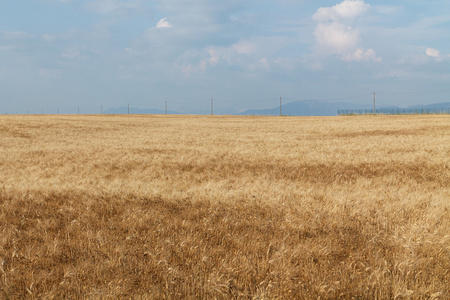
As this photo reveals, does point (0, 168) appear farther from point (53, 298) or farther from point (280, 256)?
point (280, 256)

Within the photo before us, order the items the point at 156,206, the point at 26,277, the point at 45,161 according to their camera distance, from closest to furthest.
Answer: the point at 26,277 → the point at 156,206 → the point at 45,161

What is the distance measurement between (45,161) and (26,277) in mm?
15889

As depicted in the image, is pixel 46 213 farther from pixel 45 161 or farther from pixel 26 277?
pixel 45 161

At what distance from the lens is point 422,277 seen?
16.4ft

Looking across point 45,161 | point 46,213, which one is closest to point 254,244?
point 46,213

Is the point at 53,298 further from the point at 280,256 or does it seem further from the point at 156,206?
the point at 156,206

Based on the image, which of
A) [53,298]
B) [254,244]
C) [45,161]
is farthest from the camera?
[45,161]

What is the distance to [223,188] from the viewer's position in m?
11.4

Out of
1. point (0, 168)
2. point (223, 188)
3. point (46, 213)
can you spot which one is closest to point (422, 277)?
point (223, 188)

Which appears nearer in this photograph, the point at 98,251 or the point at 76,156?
the point at 98,251

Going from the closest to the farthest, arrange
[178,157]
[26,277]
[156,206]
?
[26,277] → [156,206] → [178,157]

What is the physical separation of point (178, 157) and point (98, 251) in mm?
15014

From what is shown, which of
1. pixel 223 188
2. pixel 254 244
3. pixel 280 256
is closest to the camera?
pixel 280 256

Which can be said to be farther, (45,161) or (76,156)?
(76,156)
